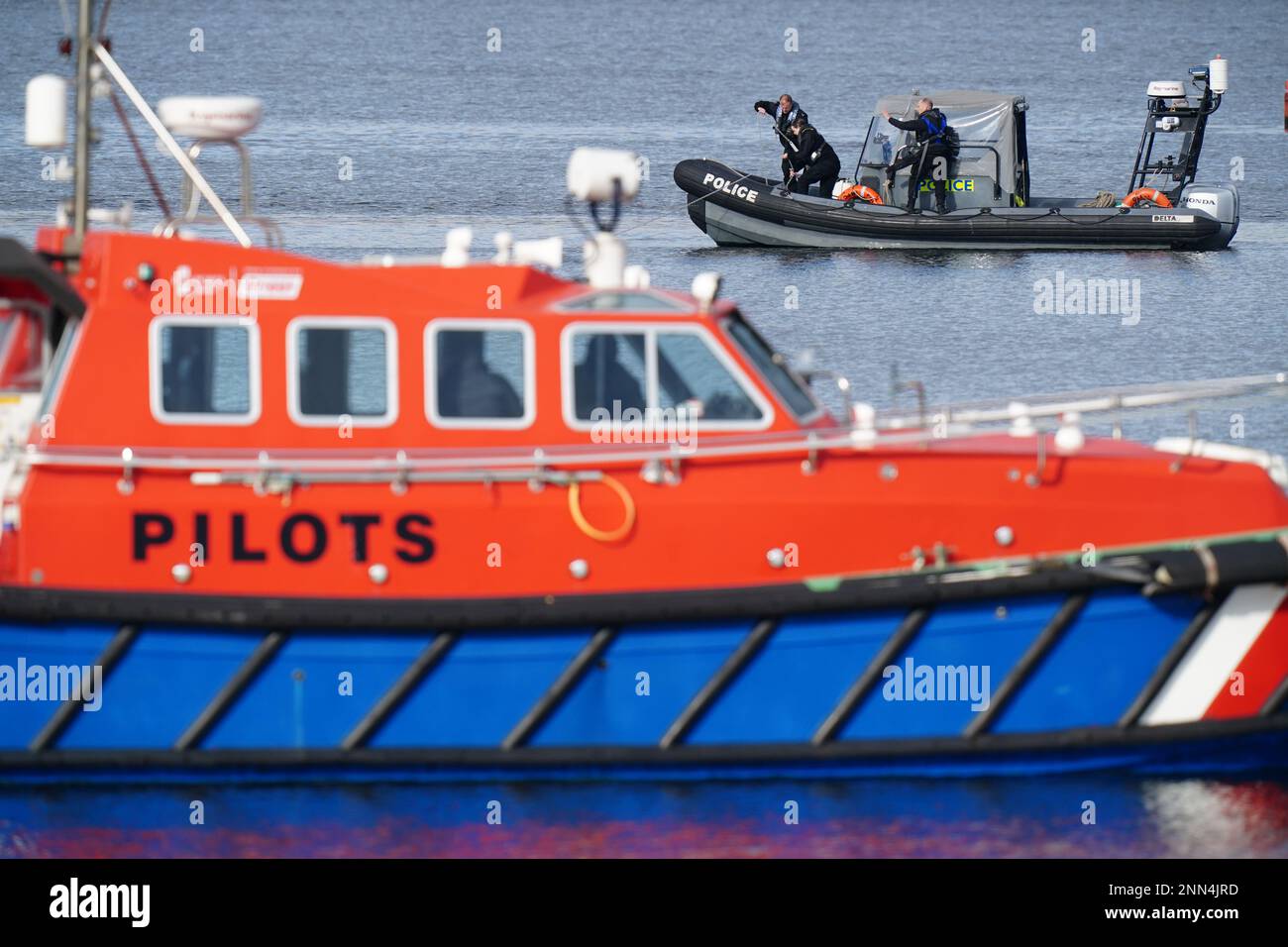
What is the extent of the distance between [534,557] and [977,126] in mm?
17706

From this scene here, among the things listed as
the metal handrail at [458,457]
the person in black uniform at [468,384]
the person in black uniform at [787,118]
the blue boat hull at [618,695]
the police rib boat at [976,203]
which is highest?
the person in black uniform at [787,118]

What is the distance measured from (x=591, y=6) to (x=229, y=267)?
102947 millimetres

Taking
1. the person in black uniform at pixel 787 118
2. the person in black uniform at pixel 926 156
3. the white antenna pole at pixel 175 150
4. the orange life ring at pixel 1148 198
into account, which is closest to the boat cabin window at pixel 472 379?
the white antenna pole at pixel 175 150

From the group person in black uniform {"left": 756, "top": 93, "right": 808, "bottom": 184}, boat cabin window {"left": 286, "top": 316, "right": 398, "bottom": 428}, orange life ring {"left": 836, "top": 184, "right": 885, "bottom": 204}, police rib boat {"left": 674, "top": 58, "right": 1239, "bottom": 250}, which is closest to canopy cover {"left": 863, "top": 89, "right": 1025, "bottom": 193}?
police rib boat {"left": 674, "top": 58, "right": 1239, "bottom": 250}

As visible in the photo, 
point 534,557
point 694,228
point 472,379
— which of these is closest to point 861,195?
point 694,228

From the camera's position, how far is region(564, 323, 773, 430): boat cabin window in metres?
9.37

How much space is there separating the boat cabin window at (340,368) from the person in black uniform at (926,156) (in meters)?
16.2

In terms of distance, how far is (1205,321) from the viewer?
77.0 feet

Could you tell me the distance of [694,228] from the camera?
30.9 metres

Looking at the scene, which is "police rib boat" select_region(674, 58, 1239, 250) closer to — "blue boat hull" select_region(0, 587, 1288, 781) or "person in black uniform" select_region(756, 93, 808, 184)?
"person in black uniform" select_region(756, 93, 808, 184)

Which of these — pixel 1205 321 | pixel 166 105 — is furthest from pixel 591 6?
pixel 166 105

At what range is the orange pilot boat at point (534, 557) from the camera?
364 inches

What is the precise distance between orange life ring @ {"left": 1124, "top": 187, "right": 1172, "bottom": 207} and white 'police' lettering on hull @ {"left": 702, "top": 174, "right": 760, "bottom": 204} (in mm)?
4801

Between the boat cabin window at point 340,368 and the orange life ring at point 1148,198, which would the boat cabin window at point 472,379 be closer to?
the boat cabin window at point 340,368
